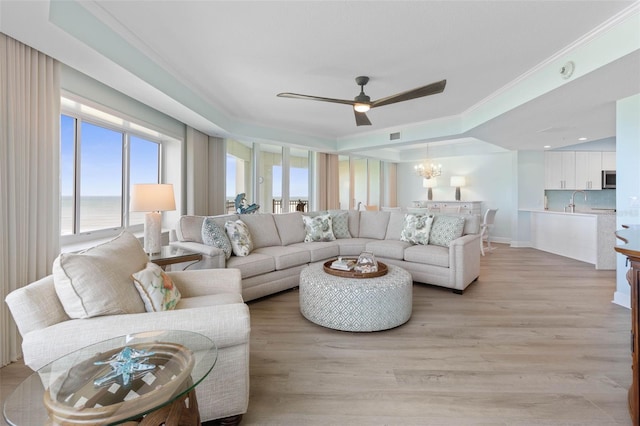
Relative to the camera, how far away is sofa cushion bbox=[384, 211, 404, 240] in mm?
4715

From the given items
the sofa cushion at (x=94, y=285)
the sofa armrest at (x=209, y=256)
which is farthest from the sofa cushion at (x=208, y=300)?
the sofa armrest at (x=209, y=256)

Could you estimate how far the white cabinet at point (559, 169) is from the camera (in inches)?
270

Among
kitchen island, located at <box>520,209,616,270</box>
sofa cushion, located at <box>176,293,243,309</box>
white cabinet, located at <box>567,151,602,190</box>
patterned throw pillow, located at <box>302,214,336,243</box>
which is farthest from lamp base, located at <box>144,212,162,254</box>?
white cabinet, located at <box>567,151,602,190</box>

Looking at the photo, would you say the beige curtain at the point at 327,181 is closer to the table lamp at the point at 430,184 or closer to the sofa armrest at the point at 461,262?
the table lamp at the point at 430,184

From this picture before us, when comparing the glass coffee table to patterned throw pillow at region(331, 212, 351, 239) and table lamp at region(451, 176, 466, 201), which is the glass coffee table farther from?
table lamp at region(451, 176, 466, 201)

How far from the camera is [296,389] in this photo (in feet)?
6.09

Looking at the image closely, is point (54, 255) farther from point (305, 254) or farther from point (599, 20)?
point (599, 20)

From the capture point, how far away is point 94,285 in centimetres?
146

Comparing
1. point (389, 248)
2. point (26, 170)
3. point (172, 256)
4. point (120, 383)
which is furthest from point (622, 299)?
point (26, 170)

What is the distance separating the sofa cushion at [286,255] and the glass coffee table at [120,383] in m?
2.34

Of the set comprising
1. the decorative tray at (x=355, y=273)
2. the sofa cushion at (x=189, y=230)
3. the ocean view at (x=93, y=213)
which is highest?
the ocean view at (x=93, y=213)

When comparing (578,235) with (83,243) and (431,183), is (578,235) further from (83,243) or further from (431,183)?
(83,243)

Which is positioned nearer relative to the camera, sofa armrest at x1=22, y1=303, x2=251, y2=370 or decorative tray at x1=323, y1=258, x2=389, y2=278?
sofa armrest at x1=22, y1=303, x2=251, y2=370

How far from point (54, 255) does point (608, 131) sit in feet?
24.5
